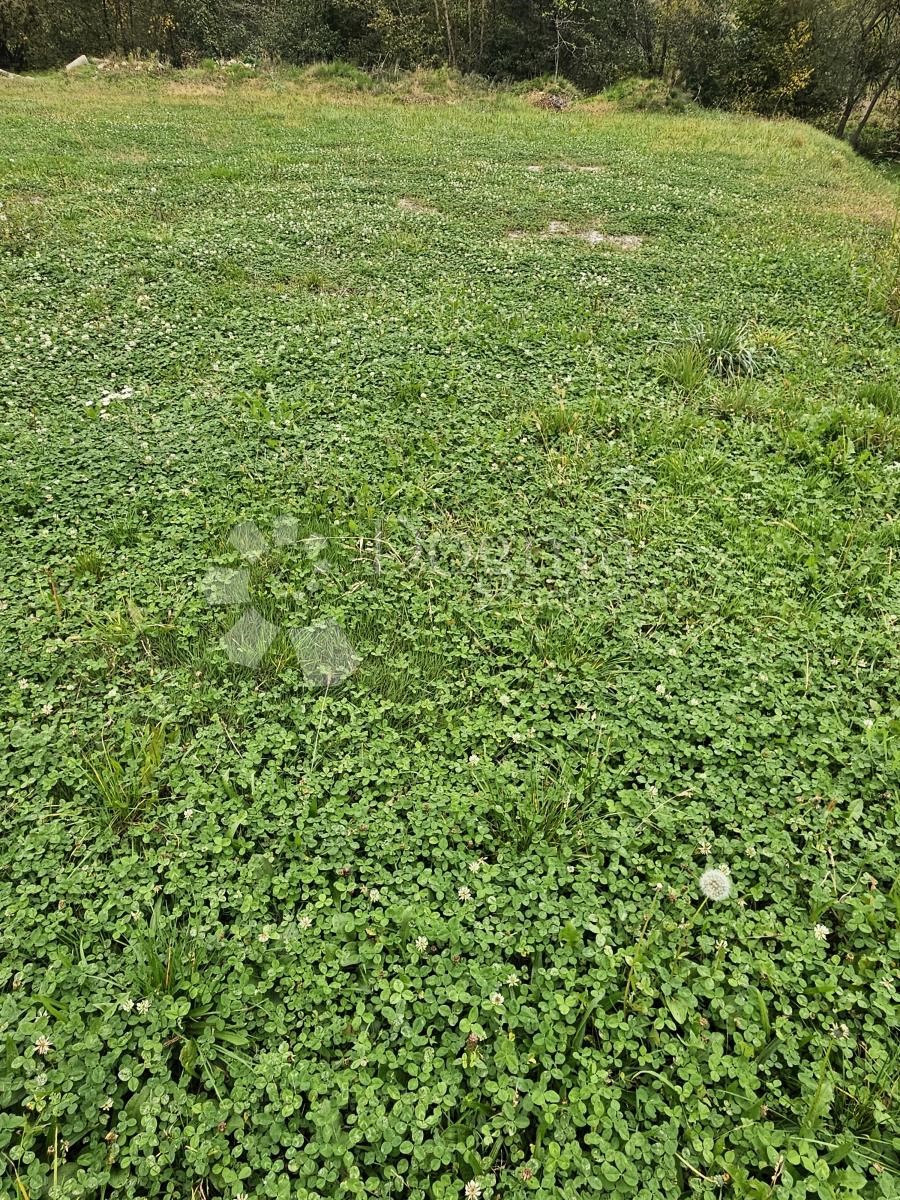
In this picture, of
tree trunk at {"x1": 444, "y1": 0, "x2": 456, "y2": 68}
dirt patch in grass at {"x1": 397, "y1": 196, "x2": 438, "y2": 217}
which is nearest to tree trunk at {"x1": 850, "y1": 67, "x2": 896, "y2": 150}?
tree trunk at {"x1": 444, "y1": 0, "x2": 456, "y2": 68}

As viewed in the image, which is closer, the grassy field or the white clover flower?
the grassy field

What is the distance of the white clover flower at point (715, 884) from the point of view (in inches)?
105

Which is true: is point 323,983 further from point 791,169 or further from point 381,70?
point 381,70

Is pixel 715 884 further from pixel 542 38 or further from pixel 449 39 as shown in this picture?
pixel 542 38

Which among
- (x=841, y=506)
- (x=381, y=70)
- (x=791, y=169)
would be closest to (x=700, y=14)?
(x=381, y=70)

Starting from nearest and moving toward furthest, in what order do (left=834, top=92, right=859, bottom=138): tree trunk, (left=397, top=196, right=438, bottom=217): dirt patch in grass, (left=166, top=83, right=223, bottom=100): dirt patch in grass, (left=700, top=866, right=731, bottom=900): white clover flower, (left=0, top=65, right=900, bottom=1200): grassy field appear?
(left=0, top=65, right=900, bottom=1200): grassy field
(left=700, top=866, right=731, bottom=900): white clover flower
(left=397, top=196, right=438, bottom=217): dirt patch in grass
(left=166, top=83, right=223, bottom=100): dirt patch in grass
(left=834, top=92, right=859, bottom=138): tree trunk

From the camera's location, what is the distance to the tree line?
76.5ft

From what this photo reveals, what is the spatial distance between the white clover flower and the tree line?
91.2 feet

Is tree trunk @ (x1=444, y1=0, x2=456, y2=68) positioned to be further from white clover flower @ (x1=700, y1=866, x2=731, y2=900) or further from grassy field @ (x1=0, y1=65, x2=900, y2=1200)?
white clover flower @ (x1=700, y1=866, x2=731, y2=900)

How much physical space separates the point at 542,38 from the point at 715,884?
30.1 metres

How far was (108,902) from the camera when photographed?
256 cm

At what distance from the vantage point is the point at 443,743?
3.22 m

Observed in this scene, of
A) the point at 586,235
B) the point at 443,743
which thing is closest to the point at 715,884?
the point at 443,743

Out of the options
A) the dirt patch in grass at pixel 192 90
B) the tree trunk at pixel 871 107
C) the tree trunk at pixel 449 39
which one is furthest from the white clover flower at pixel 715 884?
the tree trunk at pixel 871 107
